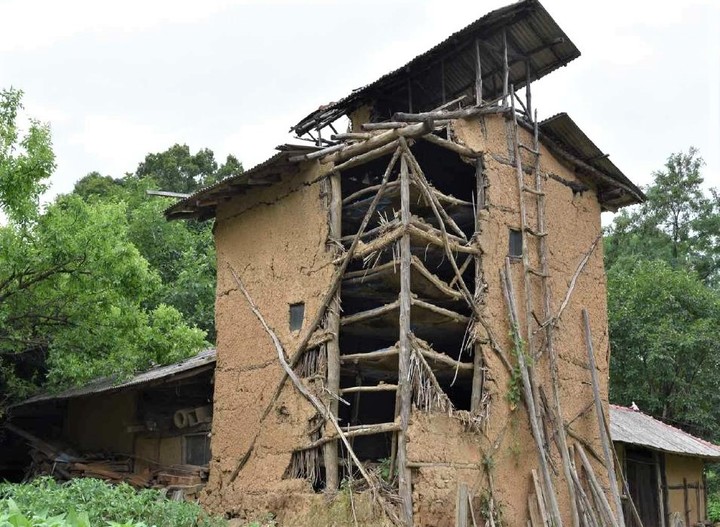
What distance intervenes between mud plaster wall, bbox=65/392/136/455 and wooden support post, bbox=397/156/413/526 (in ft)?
26.0

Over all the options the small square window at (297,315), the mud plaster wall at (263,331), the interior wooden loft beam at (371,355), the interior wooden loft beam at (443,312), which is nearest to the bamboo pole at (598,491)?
the interior wooden loft beam at (443,312)

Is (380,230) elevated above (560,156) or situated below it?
below

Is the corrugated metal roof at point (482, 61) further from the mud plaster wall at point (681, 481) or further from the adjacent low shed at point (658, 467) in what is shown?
the mud plaster wall at point (681, 481)

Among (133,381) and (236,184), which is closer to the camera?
(236,184)

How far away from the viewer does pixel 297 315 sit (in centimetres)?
1348

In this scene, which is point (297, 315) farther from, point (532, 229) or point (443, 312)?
point (532, 229)

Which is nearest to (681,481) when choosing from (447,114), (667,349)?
(667,349)

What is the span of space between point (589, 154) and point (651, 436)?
649 cm

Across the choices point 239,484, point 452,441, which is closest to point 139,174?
point 239,484

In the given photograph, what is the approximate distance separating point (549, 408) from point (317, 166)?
541 centimetres

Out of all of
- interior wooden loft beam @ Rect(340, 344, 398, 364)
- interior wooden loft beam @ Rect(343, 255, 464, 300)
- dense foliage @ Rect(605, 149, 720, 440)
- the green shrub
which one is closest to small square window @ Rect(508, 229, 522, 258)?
interior wooden loft beam @ Rect(343, 255, 464, 300)

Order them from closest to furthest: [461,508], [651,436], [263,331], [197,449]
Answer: [461,508], [263,331], [197,449], [651,436]

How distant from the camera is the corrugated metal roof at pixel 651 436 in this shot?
1666 cm

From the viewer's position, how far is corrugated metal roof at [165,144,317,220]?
13.5 meters
